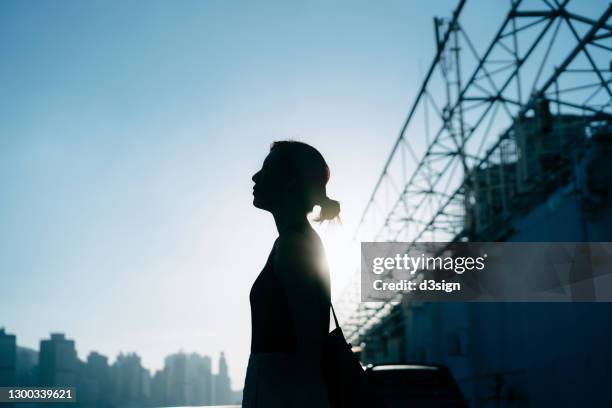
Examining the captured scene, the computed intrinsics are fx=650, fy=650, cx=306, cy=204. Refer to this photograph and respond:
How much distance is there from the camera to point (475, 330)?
17.5 meters

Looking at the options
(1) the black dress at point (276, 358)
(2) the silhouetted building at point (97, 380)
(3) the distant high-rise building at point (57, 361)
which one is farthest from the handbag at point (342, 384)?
(2) the silhouetted building at point (97, 380)

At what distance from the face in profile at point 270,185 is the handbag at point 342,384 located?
0.34m

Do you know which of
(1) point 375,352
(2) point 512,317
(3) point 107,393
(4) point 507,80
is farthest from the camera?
(3) point 107,393

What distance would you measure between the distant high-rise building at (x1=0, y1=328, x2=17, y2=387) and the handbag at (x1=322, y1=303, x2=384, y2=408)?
29549 mm

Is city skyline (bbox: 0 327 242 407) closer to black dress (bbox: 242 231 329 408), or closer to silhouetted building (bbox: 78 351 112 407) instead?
silhouetted building (bbox: 78 351 112 407)

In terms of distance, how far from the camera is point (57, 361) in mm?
41156

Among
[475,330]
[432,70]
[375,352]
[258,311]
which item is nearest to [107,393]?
[375,352]

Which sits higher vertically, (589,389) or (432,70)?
(432,70)

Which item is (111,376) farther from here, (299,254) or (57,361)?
(299,254)

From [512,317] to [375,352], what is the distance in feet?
87.0

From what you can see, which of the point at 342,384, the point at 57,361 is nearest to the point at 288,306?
the point at 342,384

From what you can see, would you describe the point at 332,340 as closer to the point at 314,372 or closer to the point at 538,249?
the point at 314,372

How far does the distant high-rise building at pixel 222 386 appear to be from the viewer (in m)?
89.2

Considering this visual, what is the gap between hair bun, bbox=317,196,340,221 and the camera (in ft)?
5.85
